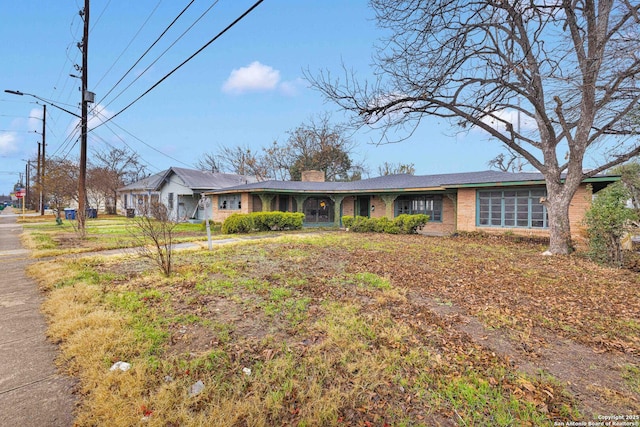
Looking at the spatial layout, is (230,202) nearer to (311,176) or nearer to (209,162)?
(311,176)

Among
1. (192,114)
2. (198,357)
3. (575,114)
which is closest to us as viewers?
(198,357)

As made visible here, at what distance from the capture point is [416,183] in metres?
16.8

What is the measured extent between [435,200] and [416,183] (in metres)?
1.44

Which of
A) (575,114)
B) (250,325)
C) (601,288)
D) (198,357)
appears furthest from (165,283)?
(575,114)

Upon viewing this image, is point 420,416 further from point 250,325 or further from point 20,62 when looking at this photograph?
point 20,62

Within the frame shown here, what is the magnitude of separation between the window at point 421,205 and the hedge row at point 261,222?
6254mm

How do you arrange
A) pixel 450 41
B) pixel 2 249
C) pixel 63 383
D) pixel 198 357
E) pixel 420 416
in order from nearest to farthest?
pixel 420 416, pixel 63 383, pixel 198 357, pixel 450 41, pixel 2 249

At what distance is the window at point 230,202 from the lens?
62.4ft

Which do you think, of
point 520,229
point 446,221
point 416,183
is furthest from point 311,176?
point 520,229

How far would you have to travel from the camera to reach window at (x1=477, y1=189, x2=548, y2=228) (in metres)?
12.5

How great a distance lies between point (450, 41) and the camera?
275 inches

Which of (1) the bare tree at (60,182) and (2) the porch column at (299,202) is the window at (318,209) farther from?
(1) the bare tree at (60,182)

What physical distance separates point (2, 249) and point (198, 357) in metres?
12.0

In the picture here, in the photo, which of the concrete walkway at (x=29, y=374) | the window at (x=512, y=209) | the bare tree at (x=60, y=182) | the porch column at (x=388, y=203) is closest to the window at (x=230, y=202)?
the porch column at (x=388, y=203)
